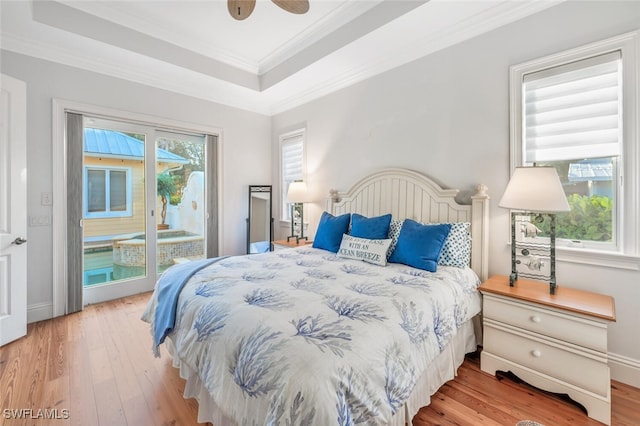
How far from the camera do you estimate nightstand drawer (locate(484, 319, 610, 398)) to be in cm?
160

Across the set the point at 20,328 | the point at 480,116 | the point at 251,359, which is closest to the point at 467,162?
the point at 480,116

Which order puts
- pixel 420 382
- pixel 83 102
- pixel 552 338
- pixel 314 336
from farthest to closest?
1. pixel 83 102
2. pixel 552 338
3. pixel 420 382
4. pixel 314 336

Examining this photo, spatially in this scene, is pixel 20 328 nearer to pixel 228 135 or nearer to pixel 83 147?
pixel 83 147

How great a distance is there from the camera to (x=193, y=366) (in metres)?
1.49

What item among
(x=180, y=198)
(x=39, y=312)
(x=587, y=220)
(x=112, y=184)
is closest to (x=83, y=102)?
(x=112, y=184)

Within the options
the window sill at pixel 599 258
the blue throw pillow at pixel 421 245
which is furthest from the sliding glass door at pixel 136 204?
the window sill at pixel 599 258

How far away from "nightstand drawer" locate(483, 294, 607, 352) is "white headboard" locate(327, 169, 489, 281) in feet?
1.35

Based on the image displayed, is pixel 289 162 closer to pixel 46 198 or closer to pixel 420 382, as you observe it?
pixel 46 198

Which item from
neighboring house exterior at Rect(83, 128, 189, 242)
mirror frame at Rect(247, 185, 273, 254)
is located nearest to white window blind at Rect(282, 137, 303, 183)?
mirror frame at Rect(247, 185, 273, 254)

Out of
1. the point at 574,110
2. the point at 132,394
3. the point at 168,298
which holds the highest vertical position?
the point at 574,110

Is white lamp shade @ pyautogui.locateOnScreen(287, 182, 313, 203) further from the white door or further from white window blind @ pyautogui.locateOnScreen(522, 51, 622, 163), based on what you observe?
the white door

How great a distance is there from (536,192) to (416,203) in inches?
41.7

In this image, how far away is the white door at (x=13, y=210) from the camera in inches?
95.0

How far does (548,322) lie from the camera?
1747 mm
